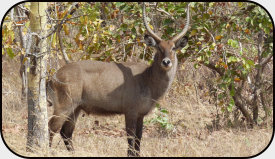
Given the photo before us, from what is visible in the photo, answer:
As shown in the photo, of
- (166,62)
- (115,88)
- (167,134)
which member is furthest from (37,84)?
(167,134)

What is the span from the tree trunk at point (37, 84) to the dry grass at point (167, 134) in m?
0.26

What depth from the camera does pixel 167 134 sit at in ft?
30.5

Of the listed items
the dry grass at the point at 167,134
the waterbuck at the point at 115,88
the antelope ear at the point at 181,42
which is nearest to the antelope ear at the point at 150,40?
the waterbuck at the point at 115,88

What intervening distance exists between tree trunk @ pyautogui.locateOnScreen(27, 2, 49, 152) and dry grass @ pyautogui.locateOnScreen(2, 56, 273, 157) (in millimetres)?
260

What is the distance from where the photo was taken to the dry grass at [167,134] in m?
7.32

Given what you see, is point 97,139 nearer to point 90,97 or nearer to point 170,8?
point 90,97

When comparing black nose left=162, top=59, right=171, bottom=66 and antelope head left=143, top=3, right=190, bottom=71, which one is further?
antelope head left=143, top=3, right=190, bottom=71

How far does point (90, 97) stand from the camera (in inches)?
308

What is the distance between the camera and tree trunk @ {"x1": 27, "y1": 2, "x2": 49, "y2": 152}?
667 cm

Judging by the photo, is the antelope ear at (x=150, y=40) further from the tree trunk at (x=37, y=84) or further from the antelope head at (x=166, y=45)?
the tree trunk at (x=37, y=84)

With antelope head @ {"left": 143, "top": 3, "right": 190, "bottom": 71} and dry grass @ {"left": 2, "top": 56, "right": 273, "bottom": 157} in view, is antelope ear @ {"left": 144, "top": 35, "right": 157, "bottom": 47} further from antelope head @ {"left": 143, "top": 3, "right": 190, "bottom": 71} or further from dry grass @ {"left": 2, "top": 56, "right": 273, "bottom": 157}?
dry grass @ {"left": 2, "top": 56, "right": 273, "bottom": 157}

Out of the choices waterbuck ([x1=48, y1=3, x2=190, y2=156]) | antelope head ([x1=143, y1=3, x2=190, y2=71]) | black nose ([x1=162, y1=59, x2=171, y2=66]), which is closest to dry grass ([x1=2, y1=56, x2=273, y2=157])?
waterbuck ([x1=48, y1=3, x2=190, y2=156])

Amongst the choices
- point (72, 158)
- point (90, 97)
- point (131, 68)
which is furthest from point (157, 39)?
point (72, 158)

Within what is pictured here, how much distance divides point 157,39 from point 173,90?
9.45 ft
